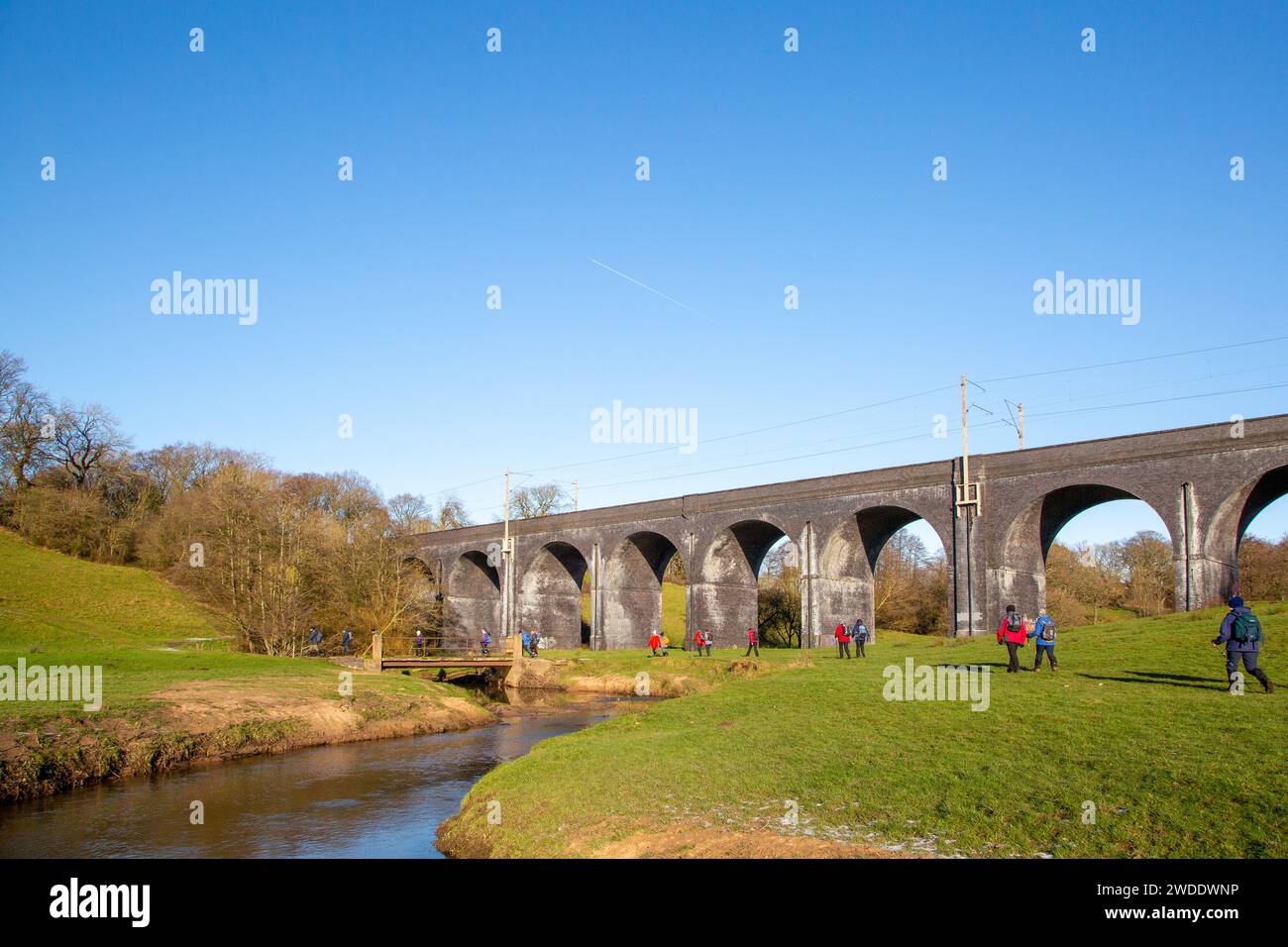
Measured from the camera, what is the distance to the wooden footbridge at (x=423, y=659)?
34.5m

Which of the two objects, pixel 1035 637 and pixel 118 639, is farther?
pixel 118 639

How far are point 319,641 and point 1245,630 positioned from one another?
35.9 metres

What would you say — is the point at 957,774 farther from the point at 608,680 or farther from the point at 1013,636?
the point at 608,680

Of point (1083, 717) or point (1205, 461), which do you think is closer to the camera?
point (1083, 717)

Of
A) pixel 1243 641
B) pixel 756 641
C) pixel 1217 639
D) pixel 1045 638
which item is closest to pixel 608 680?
pixel 756 641

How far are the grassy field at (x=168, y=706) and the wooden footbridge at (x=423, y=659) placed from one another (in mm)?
1737

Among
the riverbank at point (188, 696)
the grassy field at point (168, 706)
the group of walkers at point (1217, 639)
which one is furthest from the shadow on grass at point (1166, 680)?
the grassy field at point (168, 706)

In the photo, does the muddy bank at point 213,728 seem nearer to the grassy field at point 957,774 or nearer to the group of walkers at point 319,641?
the grassy field at point 957,774

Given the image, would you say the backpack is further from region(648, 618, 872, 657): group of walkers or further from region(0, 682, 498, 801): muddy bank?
region(0, 682, 498, 801): muddy bank

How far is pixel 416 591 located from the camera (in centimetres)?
4772

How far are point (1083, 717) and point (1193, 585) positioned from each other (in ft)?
63.3

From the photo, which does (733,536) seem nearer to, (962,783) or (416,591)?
(416,591)

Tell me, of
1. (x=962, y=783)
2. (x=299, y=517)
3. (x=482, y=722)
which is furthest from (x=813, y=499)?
(x=962, y=783)

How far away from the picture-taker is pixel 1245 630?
14922mm
